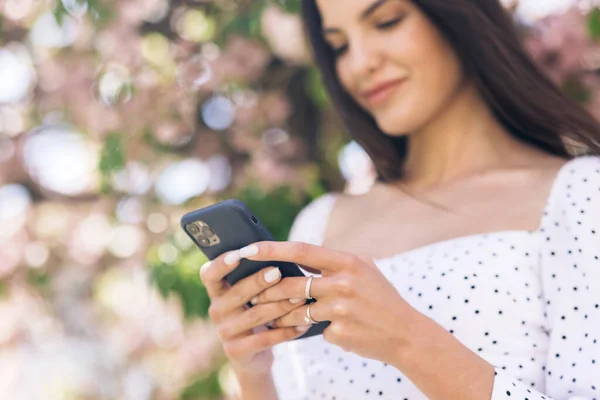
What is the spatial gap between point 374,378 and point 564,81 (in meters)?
1.38

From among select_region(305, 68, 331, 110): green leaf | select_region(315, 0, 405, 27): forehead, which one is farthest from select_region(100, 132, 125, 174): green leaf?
select_region(315, 0, 405, 27): forehead

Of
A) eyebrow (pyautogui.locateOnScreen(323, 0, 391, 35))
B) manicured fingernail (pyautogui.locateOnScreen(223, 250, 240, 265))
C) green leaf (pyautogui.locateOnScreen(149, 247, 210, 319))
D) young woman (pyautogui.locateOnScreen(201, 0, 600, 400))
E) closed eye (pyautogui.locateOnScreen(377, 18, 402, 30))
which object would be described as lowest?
green leaf (pyautogui.locateOnScreen(149, 247, 210, 319))

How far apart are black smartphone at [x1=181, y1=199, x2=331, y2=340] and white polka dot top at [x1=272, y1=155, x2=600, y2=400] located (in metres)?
0.36

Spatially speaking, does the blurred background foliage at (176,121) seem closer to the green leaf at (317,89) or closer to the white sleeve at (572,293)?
the green leaf at (317,89)

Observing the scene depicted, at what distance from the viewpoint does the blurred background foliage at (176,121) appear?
91.3 inches

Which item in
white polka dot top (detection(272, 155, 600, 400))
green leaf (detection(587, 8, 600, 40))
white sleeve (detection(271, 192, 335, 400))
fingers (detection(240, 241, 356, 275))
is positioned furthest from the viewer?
green leaf (detection(587, 8, 600, 40))

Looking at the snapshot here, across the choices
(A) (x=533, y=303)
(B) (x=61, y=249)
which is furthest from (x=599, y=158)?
(B) (x=61, y=249)

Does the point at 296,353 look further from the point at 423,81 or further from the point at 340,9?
the point at 340,9

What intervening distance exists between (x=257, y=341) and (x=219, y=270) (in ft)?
0.62

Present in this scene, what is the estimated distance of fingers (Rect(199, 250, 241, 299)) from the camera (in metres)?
1.15

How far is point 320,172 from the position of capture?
101 inches

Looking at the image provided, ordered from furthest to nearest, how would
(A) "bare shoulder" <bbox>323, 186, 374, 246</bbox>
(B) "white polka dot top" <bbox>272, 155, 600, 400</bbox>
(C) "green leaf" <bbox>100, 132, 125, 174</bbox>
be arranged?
(C) "green leaf" <bbox>100, 132, 125, 174</bbox>, (A) "bare shoulder" <bbox>323, 186, 374, 246</bbox>, (B) "white polka dot top" <bbox>272, 155, 600, 400</bbox>

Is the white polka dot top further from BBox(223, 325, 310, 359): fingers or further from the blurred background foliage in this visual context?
the blurred background foliage

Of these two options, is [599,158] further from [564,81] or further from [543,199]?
[564,81]
